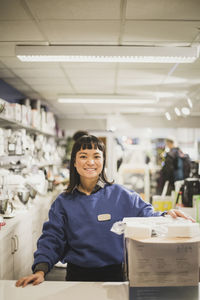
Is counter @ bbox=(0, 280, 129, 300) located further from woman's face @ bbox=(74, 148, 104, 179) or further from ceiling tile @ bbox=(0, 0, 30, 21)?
ceiling tile @ bbox=(0, 0, 30, 21)

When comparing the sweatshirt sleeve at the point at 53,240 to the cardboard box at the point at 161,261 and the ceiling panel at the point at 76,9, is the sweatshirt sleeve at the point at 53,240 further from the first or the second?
the ceiling panel at the point at 76,9

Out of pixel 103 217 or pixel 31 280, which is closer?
pixel 31 280

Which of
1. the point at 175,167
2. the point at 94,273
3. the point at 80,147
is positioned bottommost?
the point at 94,273

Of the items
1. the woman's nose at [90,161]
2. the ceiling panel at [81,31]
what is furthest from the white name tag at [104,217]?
the ceiling panel at [81,31]

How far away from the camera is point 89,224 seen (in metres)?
1.75

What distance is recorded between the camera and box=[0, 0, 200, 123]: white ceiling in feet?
7.91

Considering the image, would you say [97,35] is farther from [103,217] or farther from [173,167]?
[173,167]

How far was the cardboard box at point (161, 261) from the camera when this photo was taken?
1.24 meters

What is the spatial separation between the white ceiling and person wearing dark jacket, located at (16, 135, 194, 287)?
1.32m

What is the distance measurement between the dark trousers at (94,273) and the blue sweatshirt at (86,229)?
4cm

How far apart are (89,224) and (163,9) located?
6.40 ft

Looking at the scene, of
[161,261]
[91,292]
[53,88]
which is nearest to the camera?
[161,261]

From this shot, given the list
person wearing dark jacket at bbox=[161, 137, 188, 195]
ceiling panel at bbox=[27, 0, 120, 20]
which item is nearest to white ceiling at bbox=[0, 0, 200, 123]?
ceiling panel at bbox=[27, 0, 120, 20]

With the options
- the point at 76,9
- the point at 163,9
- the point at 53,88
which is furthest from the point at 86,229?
the point at 53,88
